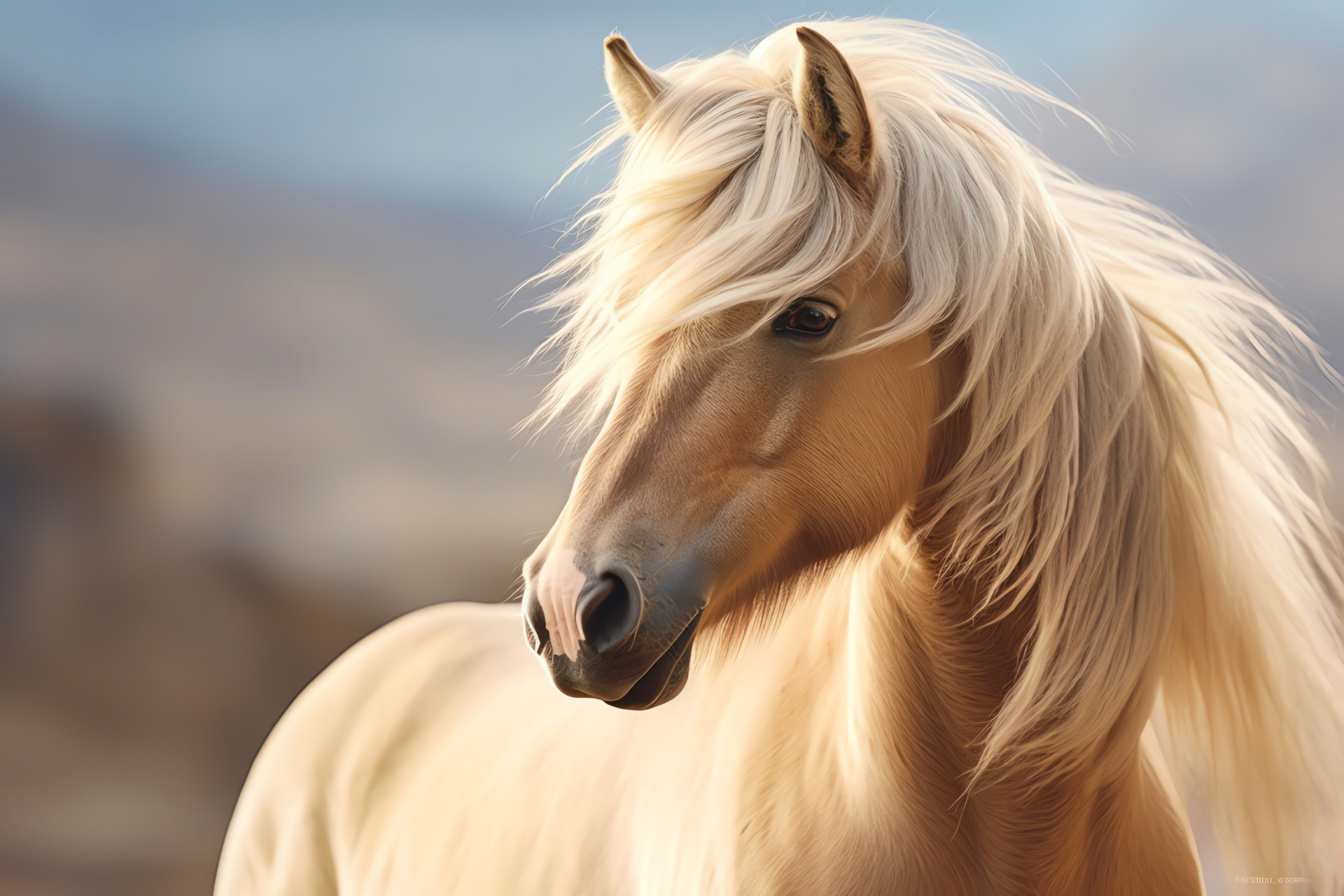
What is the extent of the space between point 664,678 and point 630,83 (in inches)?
18.0

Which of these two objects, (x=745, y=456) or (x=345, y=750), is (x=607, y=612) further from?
(x=345, y=750)

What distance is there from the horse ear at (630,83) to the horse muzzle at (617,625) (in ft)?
1.24

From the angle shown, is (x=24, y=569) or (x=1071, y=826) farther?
A: (x=24, y=569)

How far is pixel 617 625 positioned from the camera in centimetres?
50

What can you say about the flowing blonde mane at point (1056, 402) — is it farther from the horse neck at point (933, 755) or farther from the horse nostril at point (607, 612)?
the horse nostril at point (607, 612)

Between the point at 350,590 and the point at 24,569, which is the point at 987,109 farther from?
the point at 24,569

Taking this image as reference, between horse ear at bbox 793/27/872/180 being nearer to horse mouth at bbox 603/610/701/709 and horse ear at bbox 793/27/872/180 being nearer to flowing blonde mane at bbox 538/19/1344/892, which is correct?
flowing blonde mane at bbox 538/19/1344/892

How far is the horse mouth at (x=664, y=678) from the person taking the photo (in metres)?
0.53

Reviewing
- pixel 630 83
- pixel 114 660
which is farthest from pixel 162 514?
pixel 630 83

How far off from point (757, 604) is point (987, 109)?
1.46 feet

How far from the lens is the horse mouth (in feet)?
1.74

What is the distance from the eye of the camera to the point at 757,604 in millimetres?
610

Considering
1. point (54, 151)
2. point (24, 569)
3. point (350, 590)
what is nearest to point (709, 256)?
point (350, 590)

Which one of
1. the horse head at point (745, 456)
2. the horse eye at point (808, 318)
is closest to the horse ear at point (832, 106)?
the horse head at point (745, 456)
